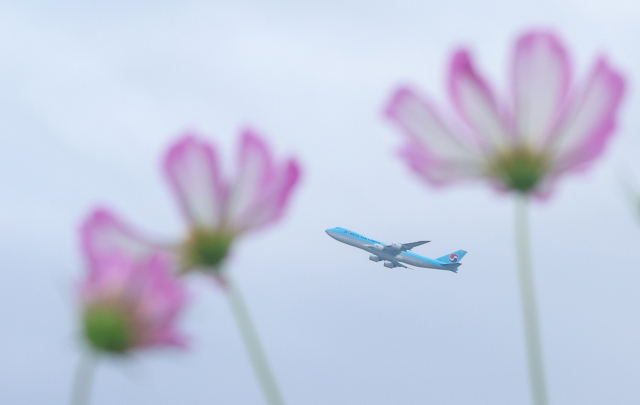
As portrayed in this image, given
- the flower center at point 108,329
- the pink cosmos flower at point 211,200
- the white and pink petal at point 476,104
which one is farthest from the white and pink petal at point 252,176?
the white and pink petal at point 476,104

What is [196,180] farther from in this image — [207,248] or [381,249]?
[381,249]

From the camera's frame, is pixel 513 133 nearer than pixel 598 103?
No

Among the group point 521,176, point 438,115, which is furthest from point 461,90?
point 521,176

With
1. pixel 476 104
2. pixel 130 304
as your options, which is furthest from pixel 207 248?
pixel 476 104

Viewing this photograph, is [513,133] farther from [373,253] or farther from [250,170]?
[373,253]

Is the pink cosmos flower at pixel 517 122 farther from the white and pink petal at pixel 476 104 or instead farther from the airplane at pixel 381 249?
the airplane at pixel 381 249
